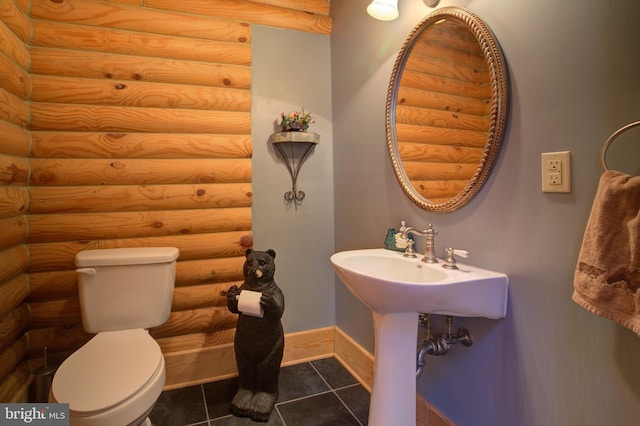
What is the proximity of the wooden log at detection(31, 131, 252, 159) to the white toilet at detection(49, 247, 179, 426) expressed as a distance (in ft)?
1.88

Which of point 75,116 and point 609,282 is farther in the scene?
point 75,116

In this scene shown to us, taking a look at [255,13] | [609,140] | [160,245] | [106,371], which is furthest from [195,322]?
[609,140]

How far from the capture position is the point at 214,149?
2.16 m

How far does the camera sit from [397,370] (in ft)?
4.44

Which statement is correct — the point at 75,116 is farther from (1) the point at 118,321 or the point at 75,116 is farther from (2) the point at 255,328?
(2) the point at 255,328

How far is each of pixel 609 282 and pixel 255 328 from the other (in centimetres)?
154

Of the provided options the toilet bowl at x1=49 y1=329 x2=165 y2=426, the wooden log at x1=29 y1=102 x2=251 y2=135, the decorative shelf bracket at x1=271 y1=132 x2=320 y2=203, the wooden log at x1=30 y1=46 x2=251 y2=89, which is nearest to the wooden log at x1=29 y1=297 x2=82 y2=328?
the toilet bowl at x1=49 y1=329 x2=165 y2=426

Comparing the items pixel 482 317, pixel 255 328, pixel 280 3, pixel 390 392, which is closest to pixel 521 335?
pixel 482 317

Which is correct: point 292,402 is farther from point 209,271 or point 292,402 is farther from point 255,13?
point 255,13

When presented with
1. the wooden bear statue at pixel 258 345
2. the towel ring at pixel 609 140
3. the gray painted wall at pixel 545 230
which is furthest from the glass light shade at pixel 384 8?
the wooden bear statue at pixel 258 345

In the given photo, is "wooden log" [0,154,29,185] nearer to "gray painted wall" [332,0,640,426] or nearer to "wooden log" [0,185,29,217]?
"wooden log" [0,185,29,217]

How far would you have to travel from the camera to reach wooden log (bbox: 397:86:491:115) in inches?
52.7

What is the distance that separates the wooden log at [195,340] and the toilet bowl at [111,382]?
1.71 feet

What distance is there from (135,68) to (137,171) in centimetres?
60
